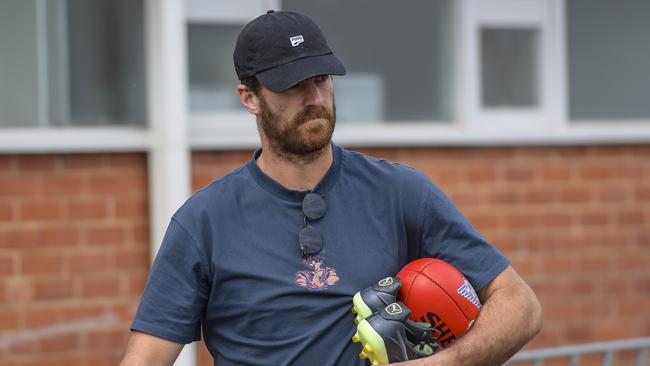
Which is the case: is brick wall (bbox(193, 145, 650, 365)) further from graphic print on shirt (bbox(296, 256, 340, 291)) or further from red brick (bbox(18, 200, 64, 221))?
graphic print on shirt (bbox(296, 256, 340, 291))

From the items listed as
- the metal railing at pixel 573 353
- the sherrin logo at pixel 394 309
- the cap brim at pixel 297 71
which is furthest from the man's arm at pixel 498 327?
the metal railing at pixel 573 353

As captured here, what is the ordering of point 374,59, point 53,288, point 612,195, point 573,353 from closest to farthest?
point 573,353, point 53,288, point 374,59, point 612,195

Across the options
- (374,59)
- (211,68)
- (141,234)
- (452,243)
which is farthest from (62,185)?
(452,243)

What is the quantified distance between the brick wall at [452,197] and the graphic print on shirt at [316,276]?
321 centimetres

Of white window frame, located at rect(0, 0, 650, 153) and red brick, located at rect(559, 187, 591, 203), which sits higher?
white window frame, located at rect(0, 0, 650, 153)

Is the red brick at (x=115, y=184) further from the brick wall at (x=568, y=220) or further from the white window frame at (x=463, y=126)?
the brick wall at (x=568, y=220)

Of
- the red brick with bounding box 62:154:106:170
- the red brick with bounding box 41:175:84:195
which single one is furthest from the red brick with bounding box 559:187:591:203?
the red brick with bounding box 41:175:84:195

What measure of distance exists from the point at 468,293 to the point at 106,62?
3.56 meters

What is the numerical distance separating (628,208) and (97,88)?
3.30m

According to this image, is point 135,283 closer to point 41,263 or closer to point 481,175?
point 41,263

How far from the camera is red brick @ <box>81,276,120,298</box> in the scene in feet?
20.9

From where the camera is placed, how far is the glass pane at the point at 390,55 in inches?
277

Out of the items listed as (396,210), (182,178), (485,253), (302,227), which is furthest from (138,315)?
(182,178)

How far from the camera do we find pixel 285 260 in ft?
11.2
